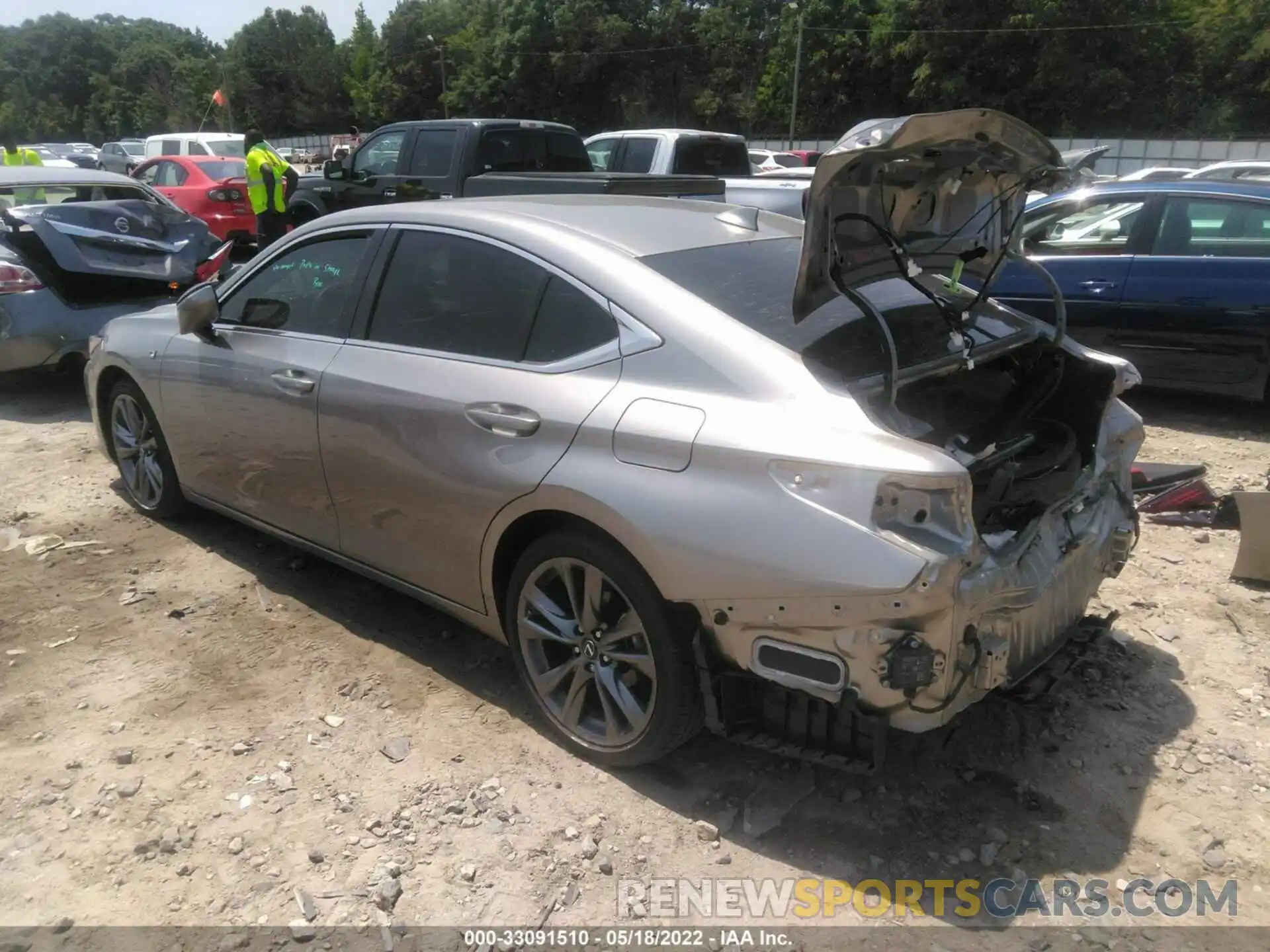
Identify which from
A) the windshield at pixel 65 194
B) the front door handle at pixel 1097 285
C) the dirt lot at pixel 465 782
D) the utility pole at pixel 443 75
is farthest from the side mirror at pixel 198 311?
the utility pole at pixel 443 75

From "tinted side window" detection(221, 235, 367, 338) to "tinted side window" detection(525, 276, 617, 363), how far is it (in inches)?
39.7

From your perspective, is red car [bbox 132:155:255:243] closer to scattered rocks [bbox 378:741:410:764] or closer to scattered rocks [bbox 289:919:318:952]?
scattered rocks [bbox 378:741:410:764]

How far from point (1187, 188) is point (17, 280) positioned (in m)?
8.35

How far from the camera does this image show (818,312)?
9.70 feet

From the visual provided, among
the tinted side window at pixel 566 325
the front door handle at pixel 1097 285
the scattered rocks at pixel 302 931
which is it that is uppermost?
the tinted side window at pixel 566 325

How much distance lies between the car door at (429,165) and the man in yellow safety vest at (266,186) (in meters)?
1.80

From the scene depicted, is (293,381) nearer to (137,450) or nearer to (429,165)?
(137,450)

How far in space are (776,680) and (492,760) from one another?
1083mm

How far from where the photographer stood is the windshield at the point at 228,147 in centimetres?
2028

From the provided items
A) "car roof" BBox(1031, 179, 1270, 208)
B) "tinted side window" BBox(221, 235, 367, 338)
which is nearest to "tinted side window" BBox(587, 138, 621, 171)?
"car roof" BBox(1031, 179, 1270, 208)

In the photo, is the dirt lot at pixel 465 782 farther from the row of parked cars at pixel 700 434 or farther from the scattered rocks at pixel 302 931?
the row of parked cars at pixel 700 434

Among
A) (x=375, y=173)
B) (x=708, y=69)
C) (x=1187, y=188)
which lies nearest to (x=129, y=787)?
(x=1187, y=188)

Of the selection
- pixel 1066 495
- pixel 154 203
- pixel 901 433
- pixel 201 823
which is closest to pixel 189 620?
pixel 201 823

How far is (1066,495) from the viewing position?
3000 millimetres
